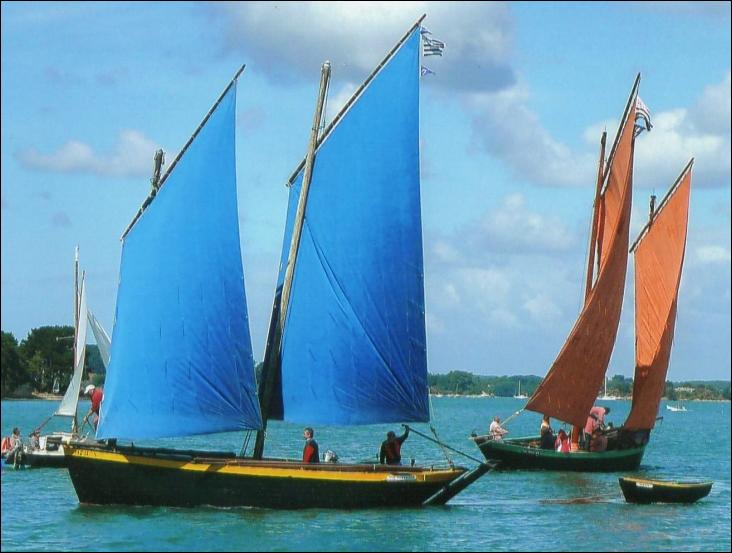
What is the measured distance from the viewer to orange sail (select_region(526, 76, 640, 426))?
57031 millimetres

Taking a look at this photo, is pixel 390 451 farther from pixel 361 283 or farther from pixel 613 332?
pixel 613 332

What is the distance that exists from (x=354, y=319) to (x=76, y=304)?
2882 cm

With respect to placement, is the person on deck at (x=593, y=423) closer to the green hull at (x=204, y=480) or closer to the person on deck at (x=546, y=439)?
the person on deck at (x=546, y=439)

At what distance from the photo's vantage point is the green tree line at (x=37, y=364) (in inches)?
3959

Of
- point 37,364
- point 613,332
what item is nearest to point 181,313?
point 613,332

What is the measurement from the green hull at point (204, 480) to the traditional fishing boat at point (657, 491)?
962cm

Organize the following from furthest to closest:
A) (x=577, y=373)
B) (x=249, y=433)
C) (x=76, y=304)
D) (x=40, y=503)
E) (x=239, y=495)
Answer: (x=76, y=304) < (x=577, y=373) < (x=40, y=503) < (x=249, y=433) < (x=239, y=495)

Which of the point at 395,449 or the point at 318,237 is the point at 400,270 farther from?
the point at 395,449

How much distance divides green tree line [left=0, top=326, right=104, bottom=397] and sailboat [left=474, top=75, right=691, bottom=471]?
1906 inches

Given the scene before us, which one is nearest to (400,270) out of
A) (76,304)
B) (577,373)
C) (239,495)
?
(239,495)

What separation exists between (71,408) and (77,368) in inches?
71.2

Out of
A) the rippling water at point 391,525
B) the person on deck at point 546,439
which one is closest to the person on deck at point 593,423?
the person on deck at point 546,439

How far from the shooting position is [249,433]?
4141 cm

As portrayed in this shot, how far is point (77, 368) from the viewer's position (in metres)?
Result: 64.7
